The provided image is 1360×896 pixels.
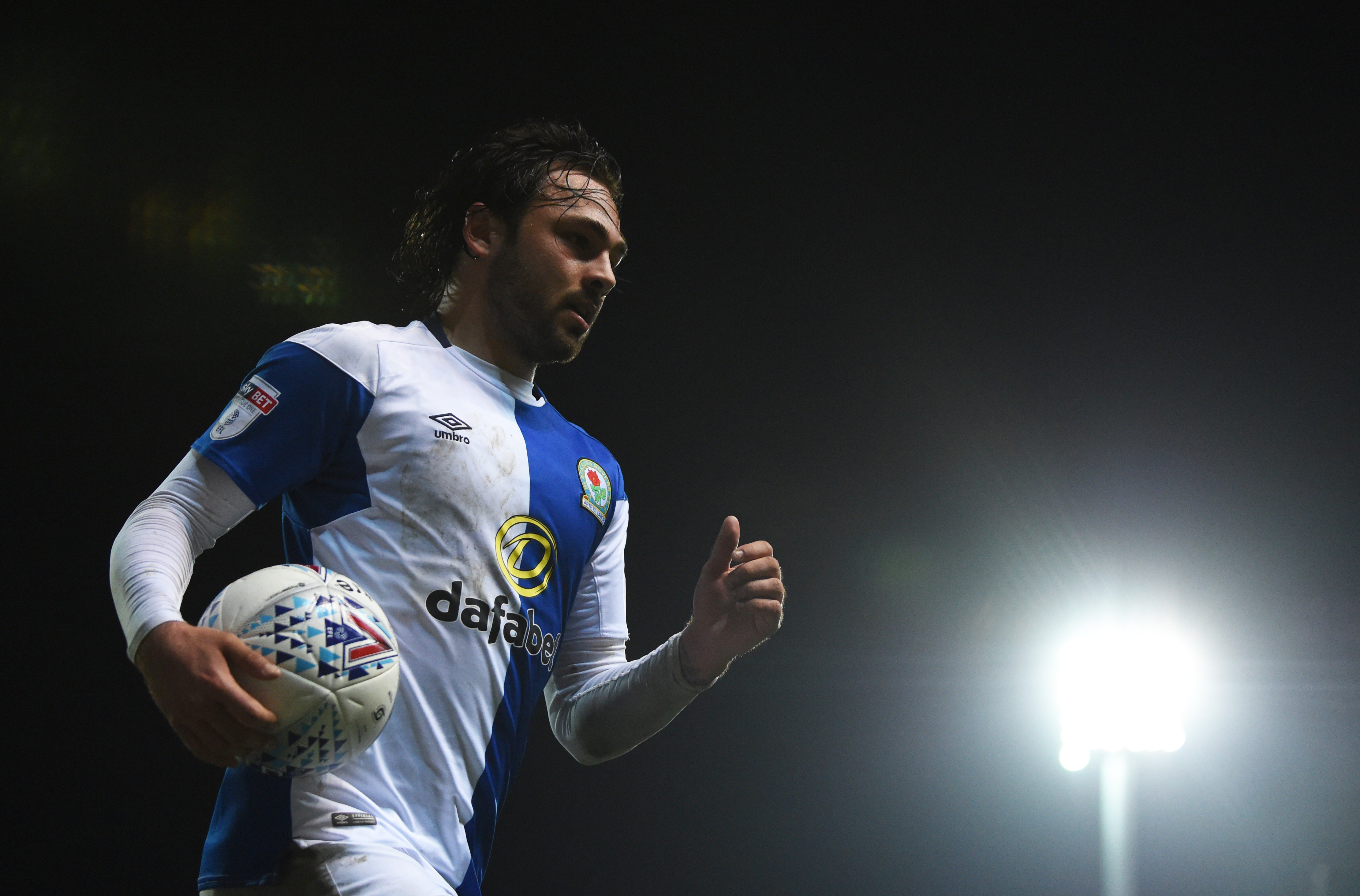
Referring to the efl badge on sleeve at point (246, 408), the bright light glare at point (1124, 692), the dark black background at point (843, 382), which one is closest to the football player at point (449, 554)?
the efl badge on sleeve at point (246, 408)

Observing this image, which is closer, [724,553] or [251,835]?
[251,835]

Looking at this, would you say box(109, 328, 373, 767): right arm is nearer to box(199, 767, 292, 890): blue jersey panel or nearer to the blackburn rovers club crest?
box(199, 767, 292, 890): blue jersey panel

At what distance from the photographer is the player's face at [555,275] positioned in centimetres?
144

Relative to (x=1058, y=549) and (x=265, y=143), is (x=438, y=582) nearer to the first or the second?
(x=265, y=143)

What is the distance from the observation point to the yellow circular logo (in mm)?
1247

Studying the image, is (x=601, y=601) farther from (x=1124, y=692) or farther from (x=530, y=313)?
(x=1124, y=692)

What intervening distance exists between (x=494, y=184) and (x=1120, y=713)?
14.2 feet

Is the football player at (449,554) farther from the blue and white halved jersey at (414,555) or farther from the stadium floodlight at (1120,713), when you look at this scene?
the stadium floodlight at (1120,713)

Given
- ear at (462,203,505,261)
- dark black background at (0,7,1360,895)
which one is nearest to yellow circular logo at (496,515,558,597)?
ear at (462,203,505,261)

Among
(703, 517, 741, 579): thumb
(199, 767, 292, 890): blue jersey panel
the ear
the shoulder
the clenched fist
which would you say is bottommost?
(199, 767, 292, 890): blue jersey panel

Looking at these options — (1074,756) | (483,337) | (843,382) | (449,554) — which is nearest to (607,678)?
(449,554)

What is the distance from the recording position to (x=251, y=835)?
990 mm

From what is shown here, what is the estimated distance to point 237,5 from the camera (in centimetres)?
379

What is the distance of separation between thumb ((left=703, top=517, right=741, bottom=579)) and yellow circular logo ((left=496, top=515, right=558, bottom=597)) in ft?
0.75
